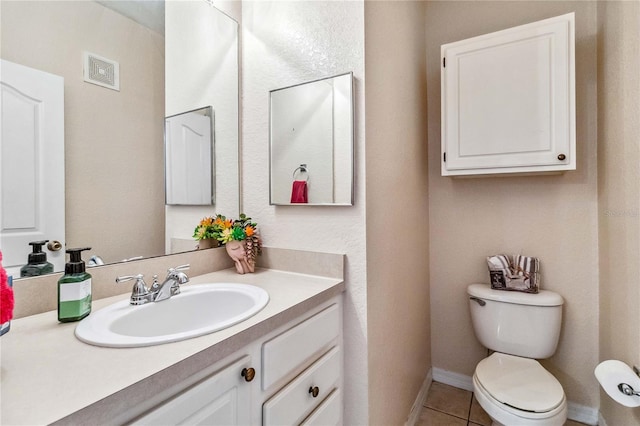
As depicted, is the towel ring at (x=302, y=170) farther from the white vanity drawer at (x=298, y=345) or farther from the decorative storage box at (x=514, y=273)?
the decorative storage box at (x=514, y=273)

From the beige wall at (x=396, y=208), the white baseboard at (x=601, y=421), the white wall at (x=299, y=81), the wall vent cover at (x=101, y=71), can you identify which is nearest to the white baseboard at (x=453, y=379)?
the beige wall at (x=396, y=208)

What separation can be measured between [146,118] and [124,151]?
0.51ft

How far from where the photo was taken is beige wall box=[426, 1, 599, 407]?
1.64m

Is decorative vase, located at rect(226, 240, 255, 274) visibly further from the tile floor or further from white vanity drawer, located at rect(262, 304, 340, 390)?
the tile floor

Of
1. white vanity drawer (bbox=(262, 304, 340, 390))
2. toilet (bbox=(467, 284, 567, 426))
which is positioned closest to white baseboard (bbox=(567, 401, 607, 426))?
toilet (bbox=(467, 284, 567, 426))

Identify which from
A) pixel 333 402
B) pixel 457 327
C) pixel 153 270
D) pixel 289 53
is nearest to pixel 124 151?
pixel 153 270

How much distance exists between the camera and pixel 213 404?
690mm

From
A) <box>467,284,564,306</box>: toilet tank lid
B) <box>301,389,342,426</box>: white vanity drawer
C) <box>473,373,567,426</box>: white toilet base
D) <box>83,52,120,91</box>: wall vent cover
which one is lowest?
<box>473,373,567,426</box>: white toilet base

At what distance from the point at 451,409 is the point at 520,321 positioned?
2.17 feet

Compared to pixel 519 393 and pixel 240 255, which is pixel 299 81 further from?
pixel 519 393

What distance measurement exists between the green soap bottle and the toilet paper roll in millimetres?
1682

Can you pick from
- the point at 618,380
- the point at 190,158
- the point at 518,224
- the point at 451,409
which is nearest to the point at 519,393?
the point at 618,380

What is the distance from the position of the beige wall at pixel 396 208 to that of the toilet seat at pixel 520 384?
0.38 metres

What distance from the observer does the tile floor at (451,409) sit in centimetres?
169
